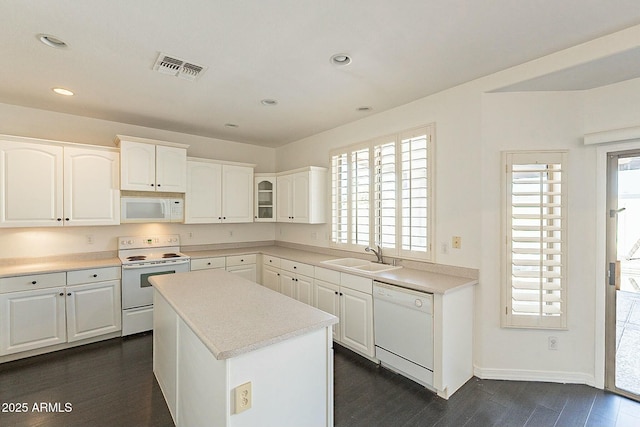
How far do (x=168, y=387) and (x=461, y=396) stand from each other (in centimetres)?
226

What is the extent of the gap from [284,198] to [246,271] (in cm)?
125

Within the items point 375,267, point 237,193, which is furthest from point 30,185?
point 375,267

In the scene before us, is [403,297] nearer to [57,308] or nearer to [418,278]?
[418,278]

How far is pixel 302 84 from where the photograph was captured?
276cm

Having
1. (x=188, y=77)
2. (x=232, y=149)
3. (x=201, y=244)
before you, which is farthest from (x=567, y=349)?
(x=232, y=149)

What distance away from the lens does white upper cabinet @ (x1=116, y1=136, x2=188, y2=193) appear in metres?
3.59

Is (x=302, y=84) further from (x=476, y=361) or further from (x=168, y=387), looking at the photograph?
(x=476, y=361)

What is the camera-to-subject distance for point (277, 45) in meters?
2.11

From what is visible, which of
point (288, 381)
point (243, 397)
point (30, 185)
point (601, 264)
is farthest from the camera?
point (30, 185)

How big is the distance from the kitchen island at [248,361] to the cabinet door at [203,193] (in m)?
2.30

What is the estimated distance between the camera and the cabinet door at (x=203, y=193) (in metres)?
4.18

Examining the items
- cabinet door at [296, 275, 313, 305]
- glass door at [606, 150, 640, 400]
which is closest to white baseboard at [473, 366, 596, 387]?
glass door at [606, 150, 640, 400]

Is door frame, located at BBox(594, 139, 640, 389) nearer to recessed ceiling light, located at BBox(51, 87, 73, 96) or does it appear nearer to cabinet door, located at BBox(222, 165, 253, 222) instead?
cabinet door, located at BBox(222, 165, 253, 222)

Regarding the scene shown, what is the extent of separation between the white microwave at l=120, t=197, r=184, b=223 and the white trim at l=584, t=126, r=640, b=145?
4.47 m
